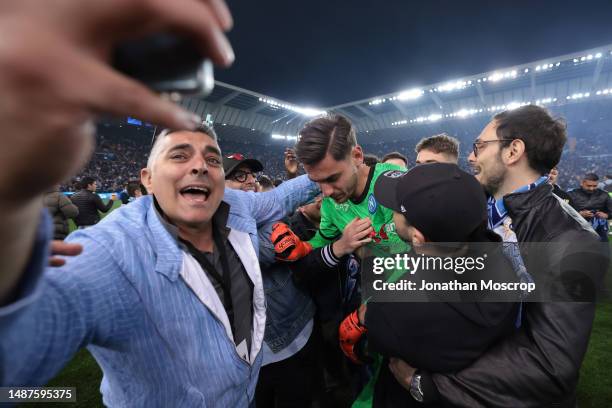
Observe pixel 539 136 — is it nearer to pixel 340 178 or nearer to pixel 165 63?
pixel 340 178

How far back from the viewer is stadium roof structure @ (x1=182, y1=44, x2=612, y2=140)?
24.7m

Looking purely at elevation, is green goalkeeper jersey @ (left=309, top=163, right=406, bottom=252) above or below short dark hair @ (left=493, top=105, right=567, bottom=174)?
below

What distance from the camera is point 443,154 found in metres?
3.67

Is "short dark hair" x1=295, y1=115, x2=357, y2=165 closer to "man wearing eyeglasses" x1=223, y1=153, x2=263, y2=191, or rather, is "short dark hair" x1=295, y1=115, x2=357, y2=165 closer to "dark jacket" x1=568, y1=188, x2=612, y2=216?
"man wearing eyeglasses" x1=223, y1=153, x2=263, y2=191

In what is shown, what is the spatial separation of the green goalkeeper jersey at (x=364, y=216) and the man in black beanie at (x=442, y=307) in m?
0.84

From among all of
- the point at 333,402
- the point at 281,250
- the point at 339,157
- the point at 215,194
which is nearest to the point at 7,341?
the point at 215,194

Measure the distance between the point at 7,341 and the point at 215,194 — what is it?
1.17 m

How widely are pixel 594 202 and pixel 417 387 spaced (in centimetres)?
760

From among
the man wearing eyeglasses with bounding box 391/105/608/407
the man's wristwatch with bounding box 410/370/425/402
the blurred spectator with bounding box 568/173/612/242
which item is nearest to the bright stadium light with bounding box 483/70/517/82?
the blurred spectator with bounding box 568/173/612/242

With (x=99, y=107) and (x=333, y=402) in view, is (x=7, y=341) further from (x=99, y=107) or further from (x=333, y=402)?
(x=333, y=402)

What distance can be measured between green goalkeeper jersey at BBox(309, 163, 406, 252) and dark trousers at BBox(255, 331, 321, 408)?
94cm

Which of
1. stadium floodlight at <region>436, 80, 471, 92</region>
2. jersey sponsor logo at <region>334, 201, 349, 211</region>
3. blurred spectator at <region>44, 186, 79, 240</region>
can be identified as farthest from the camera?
stadium floodlight at <region>436, 80, 471, 92</region>

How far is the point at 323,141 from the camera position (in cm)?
240

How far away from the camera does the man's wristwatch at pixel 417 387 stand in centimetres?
138
